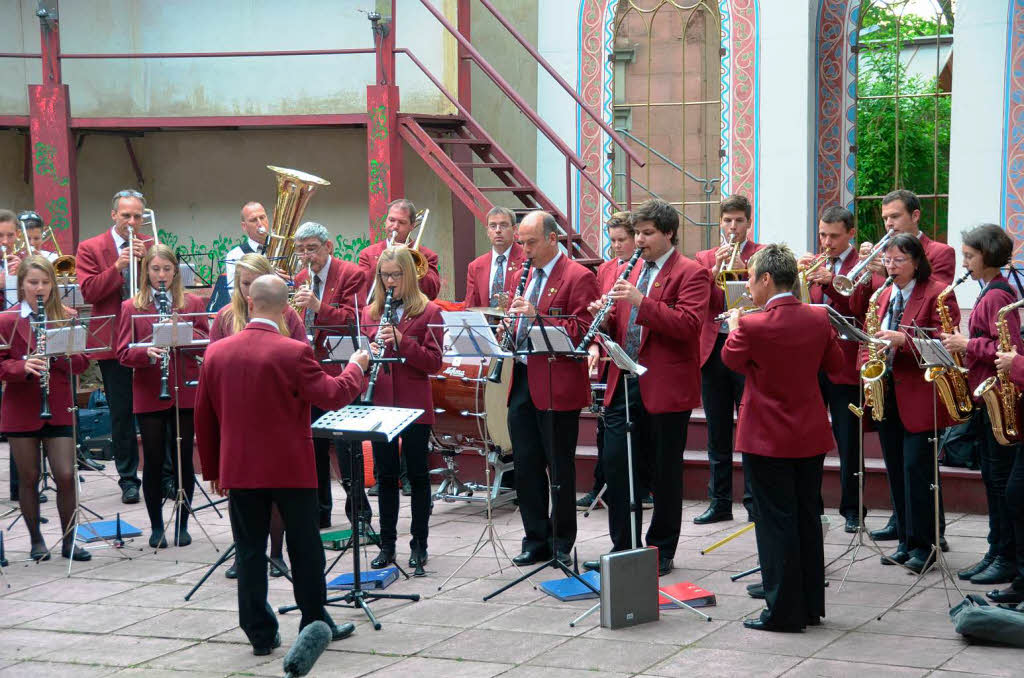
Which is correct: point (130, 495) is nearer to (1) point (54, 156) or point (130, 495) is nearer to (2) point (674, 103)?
(1) point (54, 156)

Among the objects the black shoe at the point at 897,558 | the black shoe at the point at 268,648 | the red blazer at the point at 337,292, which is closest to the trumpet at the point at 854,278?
the black shoe at the point at 897,558

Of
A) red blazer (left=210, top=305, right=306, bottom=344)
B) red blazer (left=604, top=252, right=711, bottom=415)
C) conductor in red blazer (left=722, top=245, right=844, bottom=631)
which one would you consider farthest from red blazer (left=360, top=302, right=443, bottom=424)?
conductor in red blazer (left=722, top=245, right=844, bottom=631)

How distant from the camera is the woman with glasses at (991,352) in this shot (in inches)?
246

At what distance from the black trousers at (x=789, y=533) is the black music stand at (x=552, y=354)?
1041mm

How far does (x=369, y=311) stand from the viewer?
6980 millimetres

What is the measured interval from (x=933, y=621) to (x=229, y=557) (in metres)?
3.85

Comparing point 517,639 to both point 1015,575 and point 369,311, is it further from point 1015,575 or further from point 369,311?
point 1015,575

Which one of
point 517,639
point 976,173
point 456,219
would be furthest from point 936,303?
point 456,219

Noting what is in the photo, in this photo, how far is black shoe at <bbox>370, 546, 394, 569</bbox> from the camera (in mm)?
7090

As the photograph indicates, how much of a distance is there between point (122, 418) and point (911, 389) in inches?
222

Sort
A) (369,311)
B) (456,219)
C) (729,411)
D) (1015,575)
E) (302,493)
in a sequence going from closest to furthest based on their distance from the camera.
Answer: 1. (302,493)
2. (1015,575)
3. (369,311)
4. (729,411)
5. (456,219)

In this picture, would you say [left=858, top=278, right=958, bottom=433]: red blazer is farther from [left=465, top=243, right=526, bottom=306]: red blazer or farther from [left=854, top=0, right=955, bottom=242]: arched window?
[left=854, top=0, right=955, bottom=242]: arched window

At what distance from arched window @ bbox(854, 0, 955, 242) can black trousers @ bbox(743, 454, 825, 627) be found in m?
7.52

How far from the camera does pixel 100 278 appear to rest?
27.9 ft
